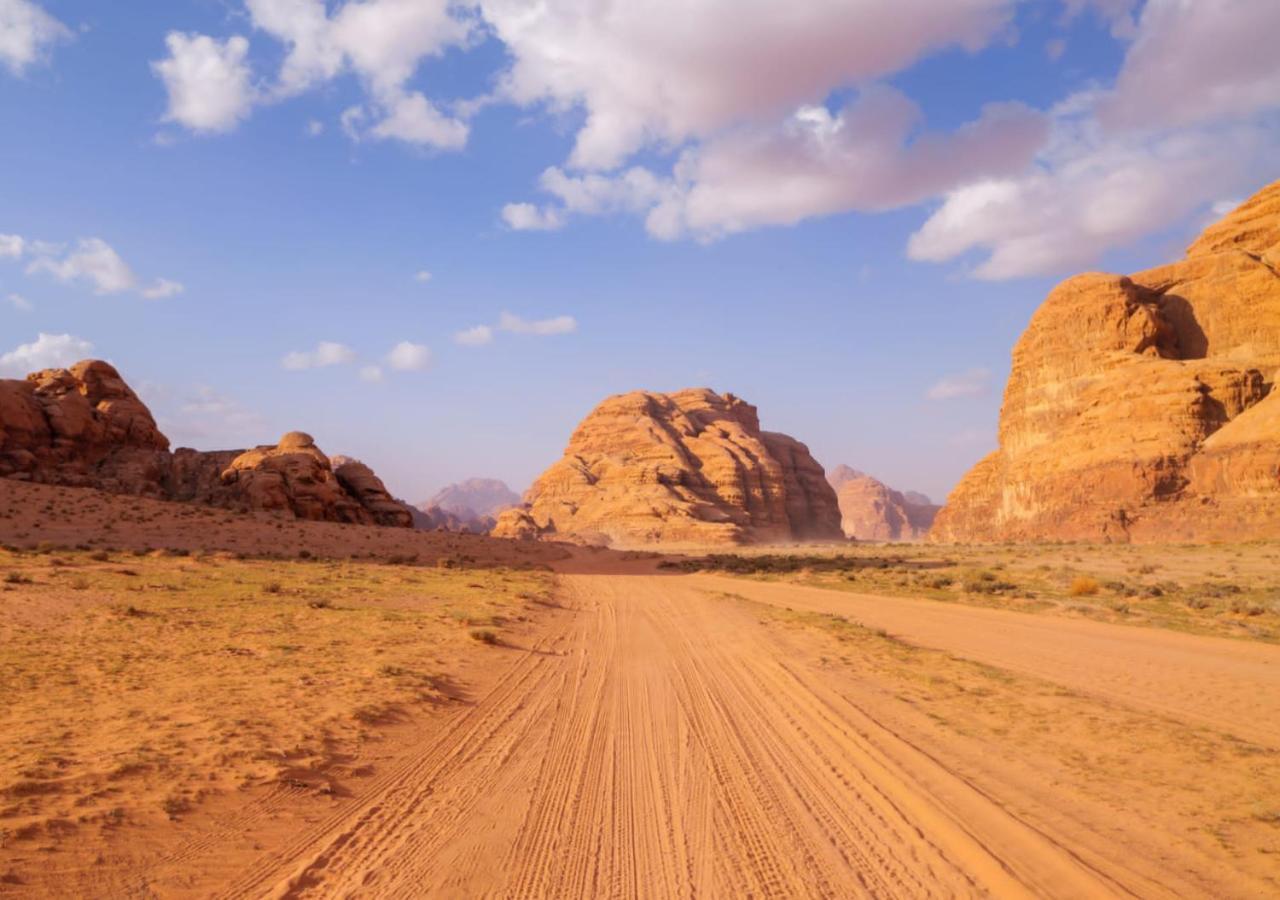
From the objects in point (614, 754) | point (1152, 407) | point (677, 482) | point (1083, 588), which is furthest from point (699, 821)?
point (677, 482)

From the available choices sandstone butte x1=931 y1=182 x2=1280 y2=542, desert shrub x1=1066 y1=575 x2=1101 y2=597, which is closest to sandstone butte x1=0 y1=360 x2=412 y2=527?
desert shrub x1=1066 y1=575 x2=1101 y2=597

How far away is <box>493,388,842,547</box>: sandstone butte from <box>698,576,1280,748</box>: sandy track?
67471 millimetres

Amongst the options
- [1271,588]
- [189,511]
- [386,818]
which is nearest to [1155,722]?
[386,818]

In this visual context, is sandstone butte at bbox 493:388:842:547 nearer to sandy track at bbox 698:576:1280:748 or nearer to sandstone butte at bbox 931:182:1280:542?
sandstone butte at bbox 931:182:1280:542

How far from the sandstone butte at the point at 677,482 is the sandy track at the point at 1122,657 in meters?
67.5

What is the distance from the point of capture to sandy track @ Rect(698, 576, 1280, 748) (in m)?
8.73

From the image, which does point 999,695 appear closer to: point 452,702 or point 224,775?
point 452,702

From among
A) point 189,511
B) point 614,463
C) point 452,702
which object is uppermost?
point 614,463

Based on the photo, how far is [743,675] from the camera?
33.9 feet

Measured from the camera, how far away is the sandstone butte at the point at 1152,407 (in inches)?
1927

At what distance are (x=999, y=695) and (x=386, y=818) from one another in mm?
7825

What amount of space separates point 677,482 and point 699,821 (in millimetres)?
95335

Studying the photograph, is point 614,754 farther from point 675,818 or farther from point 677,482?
point 677,482

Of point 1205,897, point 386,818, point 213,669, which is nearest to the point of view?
point 1205,897
